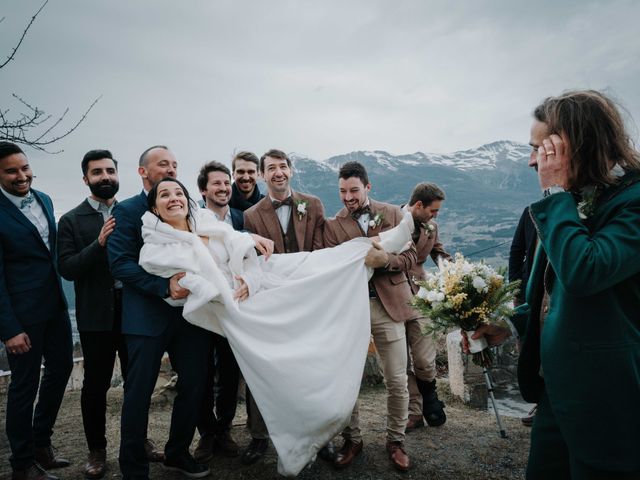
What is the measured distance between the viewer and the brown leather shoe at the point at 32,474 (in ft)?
13.3

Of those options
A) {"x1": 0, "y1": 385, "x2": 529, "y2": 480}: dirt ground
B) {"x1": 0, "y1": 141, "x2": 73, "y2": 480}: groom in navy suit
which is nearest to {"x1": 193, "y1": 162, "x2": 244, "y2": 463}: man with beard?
{"x1": 0, "y1": 385, "x2": 529, "y2": 480}: dirt ground

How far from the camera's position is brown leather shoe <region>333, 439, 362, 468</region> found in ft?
14.3

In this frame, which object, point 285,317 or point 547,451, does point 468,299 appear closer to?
point 547,451

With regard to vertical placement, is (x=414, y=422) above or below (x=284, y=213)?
below

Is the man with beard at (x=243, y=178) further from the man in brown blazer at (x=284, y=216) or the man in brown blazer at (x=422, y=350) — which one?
the man in brown blazer at (x=422, y=350)

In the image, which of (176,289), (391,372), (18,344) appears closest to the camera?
(176,289)

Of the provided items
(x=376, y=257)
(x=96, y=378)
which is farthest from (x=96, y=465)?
(x=376, y=257)

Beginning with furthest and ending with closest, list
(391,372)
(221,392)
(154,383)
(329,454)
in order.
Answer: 1. (221,392)
2. (391,372)
3. (329,454)
4. (154,383)

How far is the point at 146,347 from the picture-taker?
12.2 feet

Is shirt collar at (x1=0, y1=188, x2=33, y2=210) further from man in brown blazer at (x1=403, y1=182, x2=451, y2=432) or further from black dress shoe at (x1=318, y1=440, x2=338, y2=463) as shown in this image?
man in brown blazer at (x1=403, y1=182, x2=451, y2=432)

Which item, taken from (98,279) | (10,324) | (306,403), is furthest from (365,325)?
(10,324)

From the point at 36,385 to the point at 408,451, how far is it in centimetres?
413

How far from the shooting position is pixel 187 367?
3973mm

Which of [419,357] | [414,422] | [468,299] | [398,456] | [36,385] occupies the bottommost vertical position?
[414,422]
